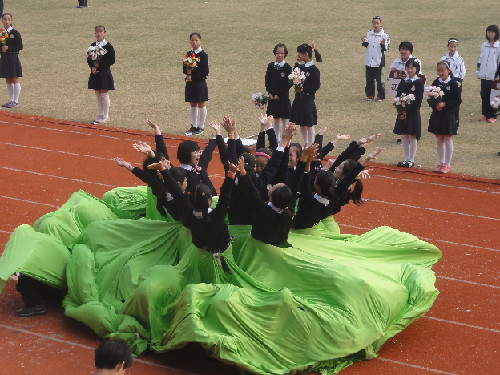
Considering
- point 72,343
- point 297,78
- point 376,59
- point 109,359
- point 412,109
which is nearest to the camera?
point 109,359

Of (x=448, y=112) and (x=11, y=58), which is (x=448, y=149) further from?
(x=11, y=58)

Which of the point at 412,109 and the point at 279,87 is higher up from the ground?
the point at 279,87

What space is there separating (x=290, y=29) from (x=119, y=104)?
27.3 feet

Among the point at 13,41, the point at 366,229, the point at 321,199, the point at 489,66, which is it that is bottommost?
the point at 366,229

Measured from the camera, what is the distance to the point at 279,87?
15820mm

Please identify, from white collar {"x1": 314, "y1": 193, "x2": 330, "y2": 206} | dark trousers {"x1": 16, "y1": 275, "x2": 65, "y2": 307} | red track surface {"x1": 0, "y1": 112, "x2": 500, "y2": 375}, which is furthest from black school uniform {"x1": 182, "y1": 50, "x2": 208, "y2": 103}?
white collar {"x1": 314, "y1": 193, "x2": 330, "y2": 206}

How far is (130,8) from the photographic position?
28.5 metres

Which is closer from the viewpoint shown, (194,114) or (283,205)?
(283,205)

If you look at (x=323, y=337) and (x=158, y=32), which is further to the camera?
(x=158, y=32)

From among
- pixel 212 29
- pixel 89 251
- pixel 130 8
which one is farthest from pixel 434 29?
pixel 89 251

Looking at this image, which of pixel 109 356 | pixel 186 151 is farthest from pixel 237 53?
pixel 109 356

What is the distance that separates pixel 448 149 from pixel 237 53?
9.41 meters

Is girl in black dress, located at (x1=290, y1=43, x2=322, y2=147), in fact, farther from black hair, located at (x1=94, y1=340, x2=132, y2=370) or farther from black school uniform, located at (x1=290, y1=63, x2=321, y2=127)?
black hair, located at (x1=94, y1=340, x2=132, y2=370)

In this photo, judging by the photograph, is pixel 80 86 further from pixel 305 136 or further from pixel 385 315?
pixel 385 315
